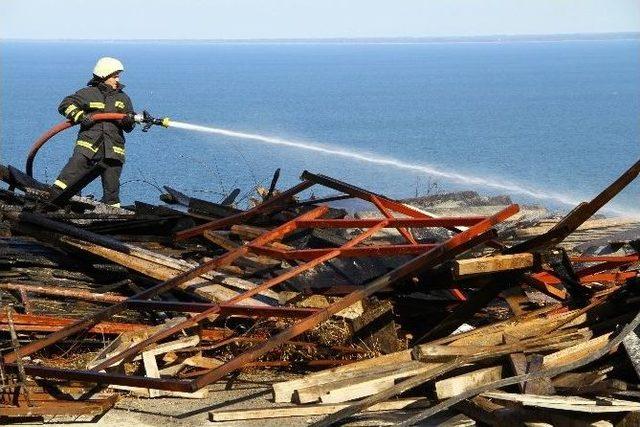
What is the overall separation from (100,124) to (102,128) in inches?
1.7

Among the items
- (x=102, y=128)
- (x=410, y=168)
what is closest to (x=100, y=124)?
(x=102, y=128)

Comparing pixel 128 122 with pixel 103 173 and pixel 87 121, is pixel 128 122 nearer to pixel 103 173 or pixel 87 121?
pixel 87 121

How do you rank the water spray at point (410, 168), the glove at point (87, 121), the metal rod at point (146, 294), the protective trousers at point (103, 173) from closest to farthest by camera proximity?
the metal rod at point (146, 294) < the glove at point (87, 121) < the protective trousers at point (103, 173) < the water spray at point (410, 168)

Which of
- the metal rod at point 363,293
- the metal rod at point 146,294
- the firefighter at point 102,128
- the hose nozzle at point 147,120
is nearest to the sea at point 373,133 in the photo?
the firefighter at point 102,128

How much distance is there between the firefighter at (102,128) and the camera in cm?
1115

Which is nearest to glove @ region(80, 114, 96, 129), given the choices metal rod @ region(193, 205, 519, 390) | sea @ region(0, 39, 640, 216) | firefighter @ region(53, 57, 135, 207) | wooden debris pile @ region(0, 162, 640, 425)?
firefighter @ region(53, 57, 135, 207)

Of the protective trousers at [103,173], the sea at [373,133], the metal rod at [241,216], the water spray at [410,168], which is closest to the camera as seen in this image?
the metal rod at [241,216]

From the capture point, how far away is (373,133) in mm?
48344

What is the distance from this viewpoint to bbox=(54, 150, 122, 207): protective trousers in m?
11.1

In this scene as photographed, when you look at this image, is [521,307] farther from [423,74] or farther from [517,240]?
[423,74]

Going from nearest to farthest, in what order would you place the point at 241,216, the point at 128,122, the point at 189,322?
the point at 189,322, the point at 241,216, the point at 128,122

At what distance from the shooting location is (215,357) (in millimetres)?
7234

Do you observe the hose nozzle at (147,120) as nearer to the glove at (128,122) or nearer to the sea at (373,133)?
the glove at (128,122)

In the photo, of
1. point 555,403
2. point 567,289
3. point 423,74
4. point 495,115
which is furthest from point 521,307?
point 423,74
